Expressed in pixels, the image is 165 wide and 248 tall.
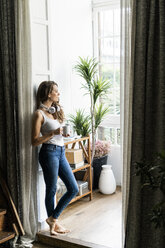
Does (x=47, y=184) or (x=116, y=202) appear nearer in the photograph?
(x=47, y=184)

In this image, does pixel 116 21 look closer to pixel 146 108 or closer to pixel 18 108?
pixel 18 108

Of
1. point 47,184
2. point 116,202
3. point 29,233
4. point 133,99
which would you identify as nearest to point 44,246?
point 29,233

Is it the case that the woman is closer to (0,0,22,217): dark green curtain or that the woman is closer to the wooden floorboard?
(0,0,22,217): dark green curtain

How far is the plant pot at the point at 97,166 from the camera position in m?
4.71

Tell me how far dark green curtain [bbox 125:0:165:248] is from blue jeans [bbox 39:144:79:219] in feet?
2.92

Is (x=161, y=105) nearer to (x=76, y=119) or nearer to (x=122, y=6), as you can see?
(x=122, y=6)

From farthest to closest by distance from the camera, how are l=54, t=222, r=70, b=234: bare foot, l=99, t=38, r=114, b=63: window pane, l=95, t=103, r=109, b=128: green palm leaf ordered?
1. l=99, t=38, r=114, b=63: window pane
2. l=95, t=103, r=109, b=128: green palm leaf
3. l=54, t=222, r=70, b=234: bare foot

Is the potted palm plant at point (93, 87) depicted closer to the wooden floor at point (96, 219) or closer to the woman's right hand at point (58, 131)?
the wooden floor at point (96, 219)

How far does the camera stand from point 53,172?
317 cm

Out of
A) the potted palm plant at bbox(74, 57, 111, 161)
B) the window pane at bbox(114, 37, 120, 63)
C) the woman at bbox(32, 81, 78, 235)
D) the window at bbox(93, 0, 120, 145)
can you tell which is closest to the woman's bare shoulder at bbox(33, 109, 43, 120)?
the woman at bbox(32, 81, 78, 235)

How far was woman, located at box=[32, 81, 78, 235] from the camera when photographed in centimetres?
316

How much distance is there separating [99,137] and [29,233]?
7.31 feet

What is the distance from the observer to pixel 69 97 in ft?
15.1

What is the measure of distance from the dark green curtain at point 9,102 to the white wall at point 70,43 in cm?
108
